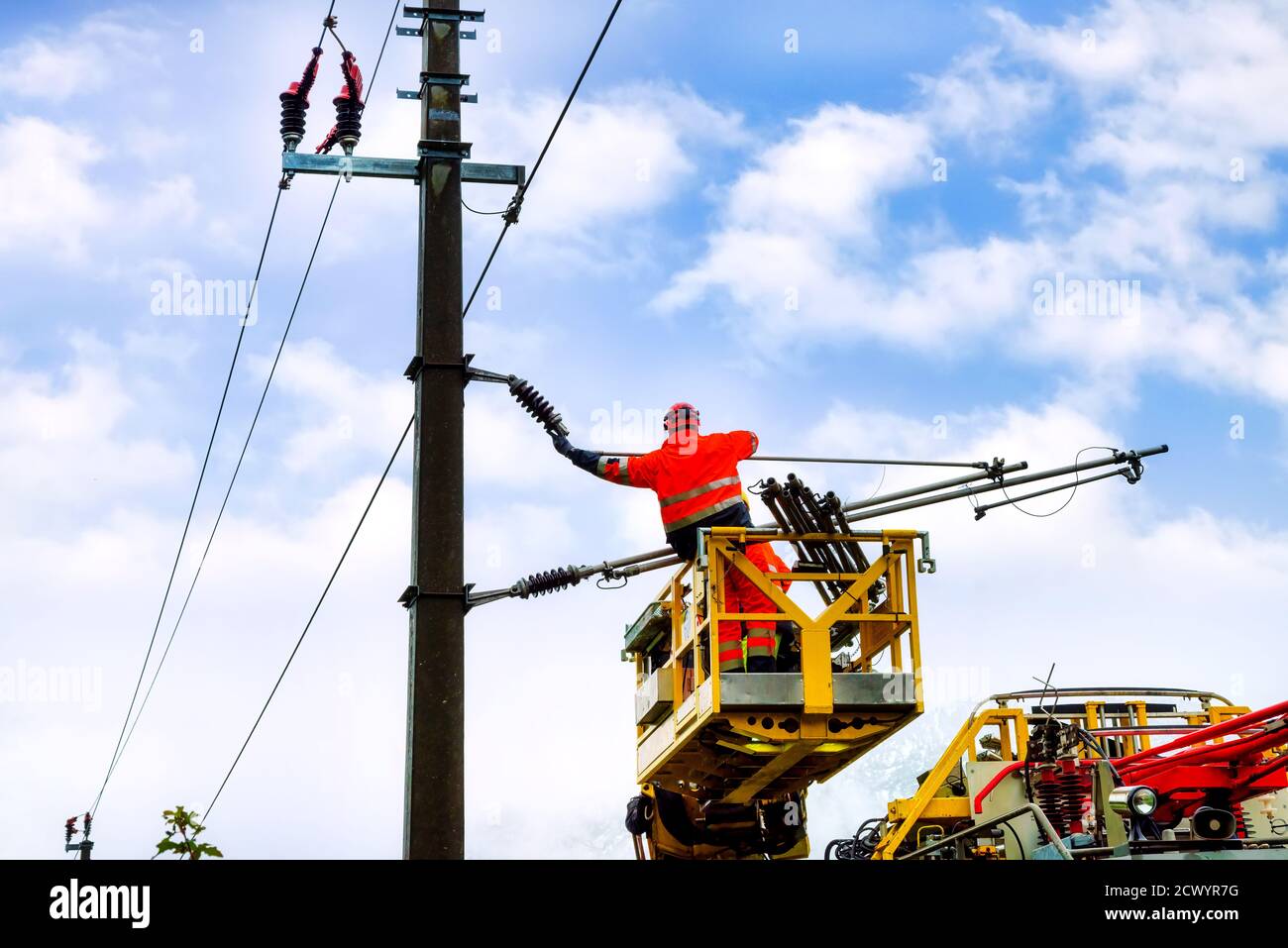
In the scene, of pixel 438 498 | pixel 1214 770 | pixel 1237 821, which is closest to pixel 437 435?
pixel 438 498

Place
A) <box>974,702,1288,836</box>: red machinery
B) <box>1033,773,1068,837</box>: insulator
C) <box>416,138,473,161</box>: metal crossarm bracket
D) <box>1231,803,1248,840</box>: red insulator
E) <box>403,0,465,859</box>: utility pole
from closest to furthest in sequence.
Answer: <box>403,0,465,859</box>: utility pole < <box>974,702,1288,836</box>: red machinery < <box>1231,803,1248,840</box>: red insulator < <box>416,138,473,161</box>: metal crossarm bracket < <box>1033,773,1068,837</box>: insulator

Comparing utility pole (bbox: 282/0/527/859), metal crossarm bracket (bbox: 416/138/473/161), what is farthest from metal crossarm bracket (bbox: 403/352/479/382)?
metal crossarm bracket (bbox: 416/138/473/161)

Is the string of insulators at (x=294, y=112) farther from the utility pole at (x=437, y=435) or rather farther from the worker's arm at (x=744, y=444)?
the worker's arm at (x=744, y=444)

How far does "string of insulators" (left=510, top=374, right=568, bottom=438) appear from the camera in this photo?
1268 cm

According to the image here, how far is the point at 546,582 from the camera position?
40.7 feet

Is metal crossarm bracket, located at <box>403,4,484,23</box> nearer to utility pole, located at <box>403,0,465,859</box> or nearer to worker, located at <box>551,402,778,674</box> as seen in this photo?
utility pole, located at <box>403,0,465,859</box>

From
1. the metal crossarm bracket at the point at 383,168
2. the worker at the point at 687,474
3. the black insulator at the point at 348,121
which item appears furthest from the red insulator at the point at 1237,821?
the black insulator at the point at 348,121

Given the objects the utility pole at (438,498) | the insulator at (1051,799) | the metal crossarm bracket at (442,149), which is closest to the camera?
the utility pole at (438,498)

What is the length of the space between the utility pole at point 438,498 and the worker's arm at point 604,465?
1293 mm

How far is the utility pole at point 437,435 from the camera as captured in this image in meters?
11.0

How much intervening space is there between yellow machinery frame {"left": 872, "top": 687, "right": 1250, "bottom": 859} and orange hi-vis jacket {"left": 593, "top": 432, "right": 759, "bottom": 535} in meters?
3.91
